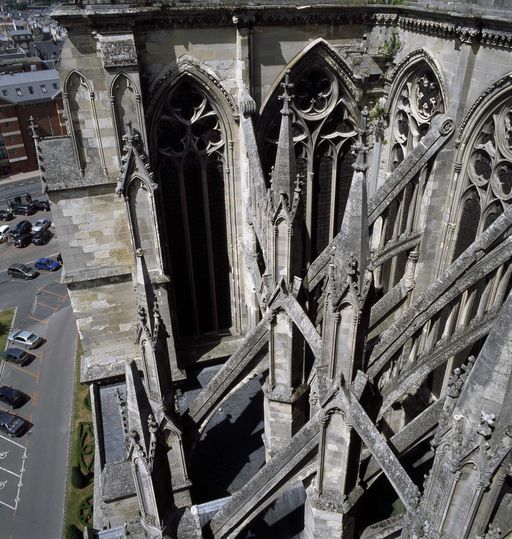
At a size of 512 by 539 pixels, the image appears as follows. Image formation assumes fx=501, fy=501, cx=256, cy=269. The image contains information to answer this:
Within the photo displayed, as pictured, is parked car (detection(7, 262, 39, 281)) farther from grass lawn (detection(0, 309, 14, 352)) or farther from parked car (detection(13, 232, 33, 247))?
parked car (detection(13, 232, 33, 247))

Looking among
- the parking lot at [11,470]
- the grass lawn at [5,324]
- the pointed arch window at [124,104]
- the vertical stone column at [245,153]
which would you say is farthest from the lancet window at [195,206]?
the grass lawn at [5,324]

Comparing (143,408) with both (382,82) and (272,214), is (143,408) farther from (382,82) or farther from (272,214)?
(382,82)

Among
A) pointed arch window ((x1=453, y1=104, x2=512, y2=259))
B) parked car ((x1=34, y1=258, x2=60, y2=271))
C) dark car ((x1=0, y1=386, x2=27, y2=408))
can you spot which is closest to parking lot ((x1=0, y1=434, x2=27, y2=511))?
dark car ((x1=0, y1=386, x2=27, y2=408))

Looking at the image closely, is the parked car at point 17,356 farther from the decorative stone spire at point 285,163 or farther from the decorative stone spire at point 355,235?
the decorative stone spire at point 355,235

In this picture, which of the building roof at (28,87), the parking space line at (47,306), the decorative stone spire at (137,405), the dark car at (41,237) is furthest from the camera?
the building roof at (28,87)

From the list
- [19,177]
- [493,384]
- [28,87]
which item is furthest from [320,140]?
[28,87]

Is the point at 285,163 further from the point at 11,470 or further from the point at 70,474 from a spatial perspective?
the point at 11,470
